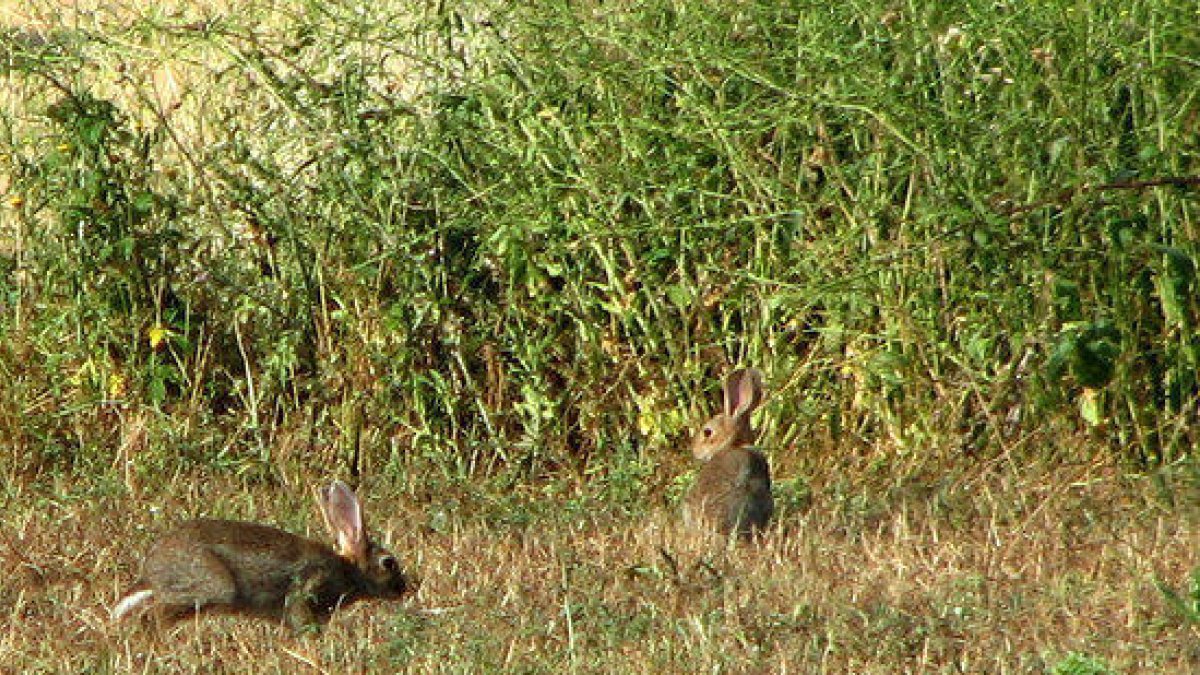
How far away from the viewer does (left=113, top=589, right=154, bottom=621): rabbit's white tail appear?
19.9 feet

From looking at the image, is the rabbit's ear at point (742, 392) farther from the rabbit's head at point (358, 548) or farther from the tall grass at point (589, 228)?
the rabbit's head at point (358, 548)

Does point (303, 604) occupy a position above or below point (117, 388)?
below

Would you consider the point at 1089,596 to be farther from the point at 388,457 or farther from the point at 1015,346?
the point at 388,457

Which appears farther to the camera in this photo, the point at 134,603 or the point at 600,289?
the point at 600,289

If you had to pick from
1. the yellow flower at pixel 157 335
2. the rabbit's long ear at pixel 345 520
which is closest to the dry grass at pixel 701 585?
the rabbit's long ear at pixel 345 520

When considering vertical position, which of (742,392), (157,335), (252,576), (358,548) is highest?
(157,335)

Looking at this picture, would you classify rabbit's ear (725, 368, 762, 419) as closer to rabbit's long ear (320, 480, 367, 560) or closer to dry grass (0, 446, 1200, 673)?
dry grass (0, 446, 1200, 673)

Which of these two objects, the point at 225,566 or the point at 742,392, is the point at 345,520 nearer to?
the point at 225,566

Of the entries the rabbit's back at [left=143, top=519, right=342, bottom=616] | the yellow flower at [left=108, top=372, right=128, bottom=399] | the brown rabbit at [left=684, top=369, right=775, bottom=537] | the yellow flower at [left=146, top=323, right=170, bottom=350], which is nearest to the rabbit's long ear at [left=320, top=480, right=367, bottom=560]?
the rabbit's back at [left=143, top=519, right=342, bottom=616]

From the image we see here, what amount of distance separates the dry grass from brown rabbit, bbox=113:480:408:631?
0.08 meters

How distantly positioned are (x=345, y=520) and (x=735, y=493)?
1.21 metres

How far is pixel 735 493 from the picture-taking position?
6898 mm

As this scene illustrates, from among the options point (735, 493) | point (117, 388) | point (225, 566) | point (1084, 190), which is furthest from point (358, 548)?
point (1084, 190)

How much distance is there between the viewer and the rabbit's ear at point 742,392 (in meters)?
7.38
